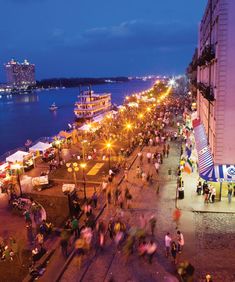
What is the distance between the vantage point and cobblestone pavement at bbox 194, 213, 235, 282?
13.7 meters

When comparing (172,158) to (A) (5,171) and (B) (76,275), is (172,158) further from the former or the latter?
(B) (76,275)

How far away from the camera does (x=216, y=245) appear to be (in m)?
15.7

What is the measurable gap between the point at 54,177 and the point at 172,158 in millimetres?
12379

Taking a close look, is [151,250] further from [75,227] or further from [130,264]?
[75,227]

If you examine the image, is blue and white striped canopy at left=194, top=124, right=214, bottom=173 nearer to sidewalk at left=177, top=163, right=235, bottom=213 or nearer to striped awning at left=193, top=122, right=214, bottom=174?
striped awning at left=193, top=122, right=214, bottom=174

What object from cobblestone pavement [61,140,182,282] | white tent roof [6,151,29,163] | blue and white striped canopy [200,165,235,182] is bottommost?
cobblestone pavement [61,140,182,282]

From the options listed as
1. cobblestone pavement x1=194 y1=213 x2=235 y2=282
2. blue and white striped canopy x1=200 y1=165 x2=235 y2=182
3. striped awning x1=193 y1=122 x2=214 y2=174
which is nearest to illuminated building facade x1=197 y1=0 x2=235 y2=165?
blue and white striped canopy x1=200 y1=165 x2=235 y2=182

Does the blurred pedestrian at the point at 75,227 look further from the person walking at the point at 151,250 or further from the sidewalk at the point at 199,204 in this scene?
the sidewalk at the point at 199,204

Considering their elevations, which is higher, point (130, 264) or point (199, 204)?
point (199, 204)

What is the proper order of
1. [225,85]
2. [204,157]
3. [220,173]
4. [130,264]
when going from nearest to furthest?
[130,264]
[225,85]
[220,173]
[204,157]

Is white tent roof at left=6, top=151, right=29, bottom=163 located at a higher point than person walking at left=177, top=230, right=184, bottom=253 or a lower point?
higher

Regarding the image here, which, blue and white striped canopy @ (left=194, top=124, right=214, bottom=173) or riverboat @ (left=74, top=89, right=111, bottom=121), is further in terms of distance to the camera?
riverboat @ (left=74, top=89, right=111, bottom=121)

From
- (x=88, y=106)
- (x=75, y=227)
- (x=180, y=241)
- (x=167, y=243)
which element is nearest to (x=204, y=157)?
(x=180, y=241)

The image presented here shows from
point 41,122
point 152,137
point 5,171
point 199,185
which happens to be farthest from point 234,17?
point 41,122
